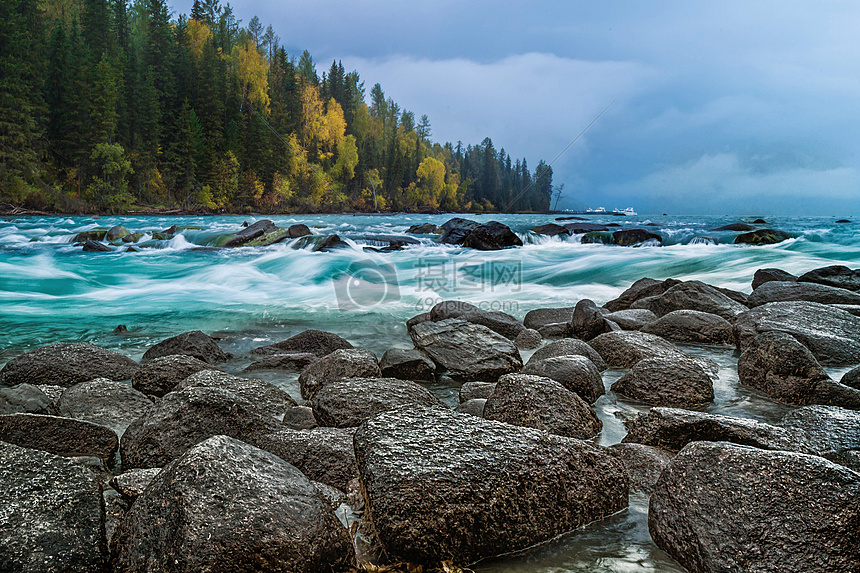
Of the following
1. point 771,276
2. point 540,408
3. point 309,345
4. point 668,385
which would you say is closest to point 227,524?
point 540,408

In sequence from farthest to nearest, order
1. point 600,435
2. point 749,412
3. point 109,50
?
point 109,50 → point 749,412 → point 600,435

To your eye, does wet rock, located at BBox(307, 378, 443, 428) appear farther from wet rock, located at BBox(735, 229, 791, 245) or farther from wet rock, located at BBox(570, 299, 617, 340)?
wet rock, located at BBox(735, 229, 791, 245)

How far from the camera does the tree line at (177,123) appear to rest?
1351 inches

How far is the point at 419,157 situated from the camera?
79.8 metres

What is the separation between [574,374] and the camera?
391 centimetres

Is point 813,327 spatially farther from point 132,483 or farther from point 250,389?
point 132,483

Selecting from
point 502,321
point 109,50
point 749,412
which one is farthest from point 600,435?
point 109,50

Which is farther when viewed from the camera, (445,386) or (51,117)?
(51,117)

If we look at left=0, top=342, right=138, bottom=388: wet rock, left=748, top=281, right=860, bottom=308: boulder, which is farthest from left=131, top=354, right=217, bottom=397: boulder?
left=748, top=281, right=860, bottom=308: boulder

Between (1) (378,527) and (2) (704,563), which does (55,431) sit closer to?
(1) (378,527)

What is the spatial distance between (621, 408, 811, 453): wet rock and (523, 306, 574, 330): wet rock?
154 inches

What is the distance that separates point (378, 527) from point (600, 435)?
78.6 inches

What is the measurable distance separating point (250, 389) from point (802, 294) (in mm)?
7768

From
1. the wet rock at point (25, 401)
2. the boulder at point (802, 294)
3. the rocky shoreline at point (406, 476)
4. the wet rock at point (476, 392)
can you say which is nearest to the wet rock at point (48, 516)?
the rocky shoreline at point (406, 476)
